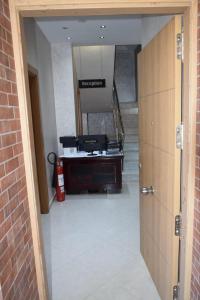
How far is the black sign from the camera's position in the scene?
244 inches

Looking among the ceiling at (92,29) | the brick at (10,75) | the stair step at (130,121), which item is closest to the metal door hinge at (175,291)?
the brick at (10,75)

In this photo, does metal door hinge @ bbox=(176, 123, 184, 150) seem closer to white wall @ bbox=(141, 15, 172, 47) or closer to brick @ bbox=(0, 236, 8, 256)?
white wall @ bbox=(141, 15, 172, 47)

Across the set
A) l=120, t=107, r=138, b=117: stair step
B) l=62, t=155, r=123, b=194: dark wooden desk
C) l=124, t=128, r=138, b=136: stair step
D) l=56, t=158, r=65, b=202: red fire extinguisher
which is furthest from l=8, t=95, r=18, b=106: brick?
l=120, t=107, r=138, b=117: stair step

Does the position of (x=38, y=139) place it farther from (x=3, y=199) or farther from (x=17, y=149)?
(x=3, y=199)

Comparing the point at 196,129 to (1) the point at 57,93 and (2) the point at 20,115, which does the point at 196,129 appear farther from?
(1) the point at 57,93

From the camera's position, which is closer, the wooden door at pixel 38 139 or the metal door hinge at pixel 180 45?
the metal door hinge at pixel 180 45

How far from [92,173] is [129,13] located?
3.37 metres

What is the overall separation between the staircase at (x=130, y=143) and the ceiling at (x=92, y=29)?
2.82 metres

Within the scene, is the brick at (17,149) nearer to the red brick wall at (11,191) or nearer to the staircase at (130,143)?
the red brick wall at (11,191)

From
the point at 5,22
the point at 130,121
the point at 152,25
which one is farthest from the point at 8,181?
the point at 130,121

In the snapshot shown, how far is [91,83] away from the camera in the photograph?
6.21 meters

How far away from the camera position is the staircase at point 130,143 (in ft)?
18.4

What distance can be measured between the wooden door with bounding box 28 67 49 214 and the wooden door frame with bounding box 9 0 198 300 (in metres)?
2.19

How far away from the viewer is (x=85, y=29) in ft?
13.4
